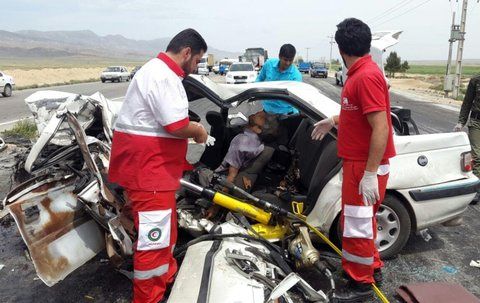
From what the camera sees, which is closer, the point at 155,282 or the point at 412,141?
the point at 155,282

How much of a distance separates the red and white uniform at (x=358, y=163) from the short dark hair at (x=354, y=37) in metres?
0.08

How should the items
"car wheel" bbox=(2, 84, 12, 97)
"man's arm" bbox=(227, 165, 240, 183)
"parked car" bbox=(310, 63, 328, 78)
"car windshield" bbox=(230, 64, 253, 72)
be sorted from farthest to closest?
1. "parked car" bbox=(310, 63, 328, 78)
2. "car windshield" bbox=(230, 64, 253, 72)
3. "car wheel" bbox=(2, 84, 12, 97)
4. "man's arm" bbox=(227, 165, 240, 183)

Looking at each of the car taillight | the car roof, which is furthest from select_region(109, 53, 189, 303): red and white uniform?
the car taillight

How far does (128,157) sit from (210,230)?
954mm

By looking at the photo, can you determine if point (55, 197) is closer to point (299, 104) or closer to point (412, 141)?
point (299, 104)

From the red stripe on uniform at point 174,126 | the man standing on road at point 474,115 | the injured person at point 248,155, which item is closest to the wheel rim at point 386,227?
the injured person at point 248,155

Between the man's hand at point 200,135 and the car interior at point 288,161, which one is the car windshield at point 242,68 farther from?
the man's hand at point 200,135

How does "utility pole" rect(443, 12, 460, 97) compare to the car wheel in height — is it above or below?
above

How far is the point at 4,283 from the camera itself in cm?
334

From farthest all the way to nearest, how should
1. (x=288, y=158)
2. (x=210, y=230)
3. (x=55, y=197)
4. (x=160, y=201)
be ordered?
(x=288, y=158) < (x=210, y=230) < (x=55, y=197) < (x=160, y=201)

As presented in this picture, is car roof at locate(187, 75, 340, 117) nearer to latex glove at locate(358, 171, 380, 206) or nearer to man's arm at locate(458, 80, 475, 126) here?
latex glove at locate(358, 171, 380, 206)

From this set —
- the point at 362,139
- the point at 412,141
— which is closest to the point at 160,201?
the point at 362,139

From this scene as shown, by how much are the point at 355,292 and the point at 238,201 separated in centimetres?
111

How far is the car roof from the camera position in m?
3.42
